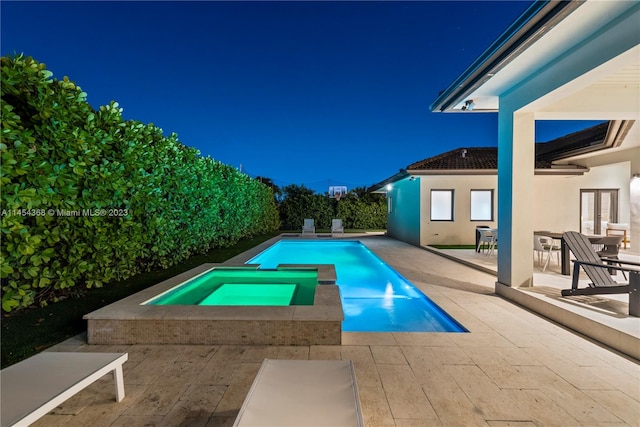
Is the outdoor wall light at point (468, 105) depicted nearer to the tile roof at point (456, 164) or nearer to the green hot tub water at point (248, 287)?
the green hot tub water at point (248, 287)

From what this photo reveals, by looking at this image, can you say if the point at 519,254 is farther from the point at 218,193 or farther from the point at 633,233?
the point at 218,193

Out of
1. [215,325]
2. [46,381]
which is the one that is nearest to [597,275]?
[215,325]

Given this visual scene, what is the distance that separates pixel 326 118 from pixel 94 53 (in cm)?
3180

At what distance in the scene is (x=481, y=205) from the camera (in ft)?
41.1

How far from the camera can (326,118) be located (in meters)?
50.1

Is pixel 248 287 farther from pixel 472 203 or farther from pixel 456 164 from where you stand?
pixel 472 203

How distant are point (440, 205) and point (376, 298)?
7977 millimetres

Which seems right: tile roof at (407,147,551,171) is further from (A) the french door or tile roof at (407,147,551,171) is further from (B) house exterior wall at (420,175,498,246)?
(A) the french door

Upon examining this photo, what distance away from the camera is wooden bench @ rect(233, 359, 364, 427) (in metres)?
1.74

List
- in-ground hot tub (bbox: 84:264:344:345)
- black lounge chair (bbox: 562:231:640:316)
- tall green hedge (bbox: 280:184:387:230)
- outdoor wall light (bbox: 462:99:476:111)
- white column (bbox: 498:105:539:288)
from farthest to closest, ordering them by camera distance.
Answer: tall green hedge (bbox: 280:184:387:230), outdoor wall light (bbox: 462:99:476:111), white column (bbox: 498:105:539:288), black lounge chair (bbox: 562:231:640:316), in-ground hot tub (bbox: 84:264:344:345)

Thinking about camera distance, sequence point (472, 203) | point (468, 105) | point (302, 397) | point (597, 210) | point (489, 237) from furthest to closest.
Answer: point (472, 203)
point (597, 210)
point (489, 237)
point (468, 105)
point (302, 397)

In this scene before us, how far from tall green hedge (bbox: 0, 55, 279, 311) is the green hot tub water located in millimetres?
1353

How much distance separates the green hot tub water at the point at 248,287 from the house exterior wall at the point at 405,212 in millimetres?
7845

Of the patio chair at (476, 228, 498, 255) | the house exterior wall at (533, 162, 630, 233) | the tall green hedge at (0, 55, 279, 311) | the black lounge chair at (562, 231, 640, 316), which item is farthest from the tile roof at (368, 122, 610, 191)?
the tall green hedge at (0, 55, 279, 311)
